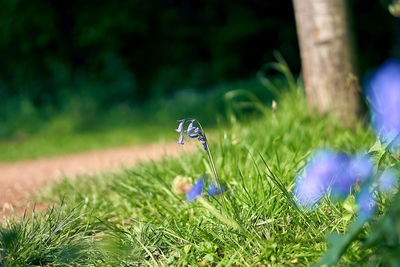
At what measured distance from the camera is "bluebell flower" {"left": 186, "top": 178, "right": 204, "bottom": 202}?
1.86 meters

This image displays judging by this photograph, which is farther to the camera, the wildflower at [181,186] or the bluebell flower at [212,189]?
the wildflower at [181,186]

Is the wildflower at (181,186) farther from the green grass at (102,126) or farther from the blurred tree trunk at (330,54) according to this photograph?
the green grass at (102,126)

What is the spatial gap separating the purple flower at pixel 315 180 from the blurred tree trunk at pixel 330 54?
115 cm

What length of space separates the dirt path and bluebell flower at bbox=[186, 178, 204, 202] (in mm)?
1040

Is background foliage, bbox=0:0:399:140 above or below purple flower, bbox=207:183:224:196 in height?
above

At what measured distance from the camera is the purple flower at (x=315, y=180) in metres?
1.63

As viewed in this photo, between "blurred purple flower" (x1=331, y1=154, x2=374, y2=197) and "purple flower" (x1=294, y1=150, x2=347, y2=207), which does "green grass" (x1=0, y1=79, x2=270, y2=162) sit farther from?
"blurred purple flower" (x1=331, y1=154, x2=374, y2=197)

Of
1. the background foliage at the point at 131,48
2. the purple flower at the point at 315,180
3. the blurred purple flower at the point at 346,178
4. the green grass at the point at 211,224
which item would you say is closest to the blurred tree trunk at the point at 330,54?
the green grass at the point at 211,224

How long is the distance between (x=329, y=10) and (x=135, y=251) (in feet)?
7.46

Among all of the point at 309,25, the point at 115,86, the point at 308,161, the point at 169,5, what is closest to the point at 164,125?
the point at 115,86

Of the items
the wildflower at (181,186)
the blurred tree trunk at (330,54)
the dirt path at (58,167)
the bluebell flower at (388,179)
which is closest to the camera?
the bluebell flower at (388,179)

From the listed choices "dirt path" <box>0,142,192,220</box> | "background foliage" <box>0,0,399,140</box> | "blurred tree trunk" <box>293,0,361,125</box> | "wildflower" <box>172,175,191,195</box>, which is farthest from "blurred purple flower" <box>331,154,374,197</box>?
"background foliage" <box>0,0,399,140</box>

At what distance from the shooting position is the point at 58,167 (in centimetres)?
454

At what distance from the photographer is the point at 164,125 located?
736cm
